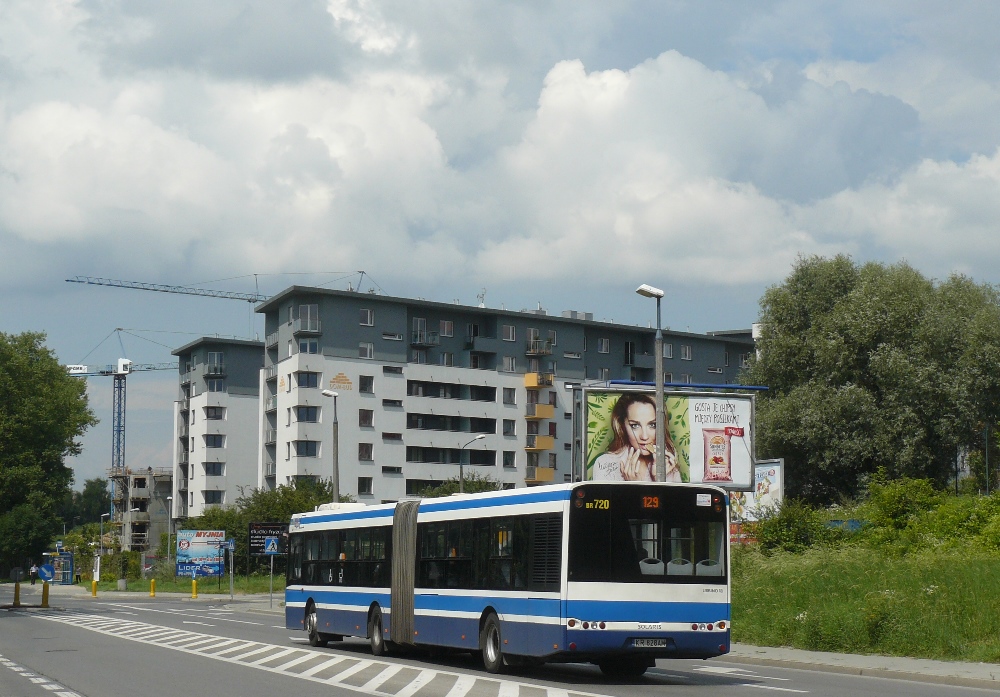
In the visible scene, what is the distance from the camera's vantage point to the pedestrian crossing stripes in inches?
649

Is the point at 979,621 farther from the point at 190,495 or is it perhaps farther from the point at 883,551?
the point at 190,495

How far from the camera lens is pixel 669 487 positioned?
62.9 ft

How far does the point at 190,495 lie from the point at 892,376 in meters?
80.4

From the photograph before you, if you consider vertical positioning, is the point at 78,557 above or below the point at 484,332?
below

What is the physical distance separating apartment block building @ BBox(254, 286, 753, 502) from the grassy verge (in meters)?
68.7

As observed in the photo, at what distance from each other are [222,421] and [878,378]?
244 ft

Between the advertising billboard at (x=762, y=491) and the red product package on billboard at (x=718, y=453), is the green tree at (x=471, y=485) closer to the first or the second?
the advertising billboard at (x=762, y=491)

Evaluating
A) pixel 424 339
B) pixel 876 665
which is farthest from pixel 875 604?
pixel 424 339

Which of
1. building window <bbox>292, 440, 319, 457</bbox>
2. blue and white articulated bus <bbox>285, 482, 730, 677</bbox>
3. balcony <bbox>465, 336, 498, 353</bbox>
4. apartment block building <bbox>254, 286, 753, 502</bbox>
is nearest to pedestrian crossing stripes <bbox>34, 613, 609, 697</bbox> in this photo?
blue and white articulated bus <bbox>285, 482, 730, 677</bbox>

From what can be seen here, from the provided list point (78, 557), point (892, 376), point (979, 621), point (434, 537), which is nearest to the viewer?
point (979, 621)

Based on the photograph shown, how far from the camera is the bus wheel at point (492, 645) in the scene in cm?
2016

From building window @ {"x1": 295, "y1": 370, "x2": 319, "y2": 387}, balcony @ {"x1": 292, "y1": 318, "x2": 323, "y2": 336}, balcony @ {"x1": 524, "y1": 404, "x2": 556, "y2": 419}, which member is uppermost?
balcony @ {"x1": 292, "y1": 318, "x2": 323, "y2": 336}

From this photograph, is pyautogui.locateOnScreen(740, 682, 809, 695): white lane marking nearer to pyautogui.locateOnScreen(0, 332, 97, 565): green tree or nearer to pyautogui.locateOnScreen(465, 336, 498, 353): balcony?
pyautogui.locateOnScreen(0, 332, 97, 565): green tree

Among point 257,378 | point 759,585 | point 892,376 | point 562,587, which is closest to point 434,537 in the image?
point 562,587
